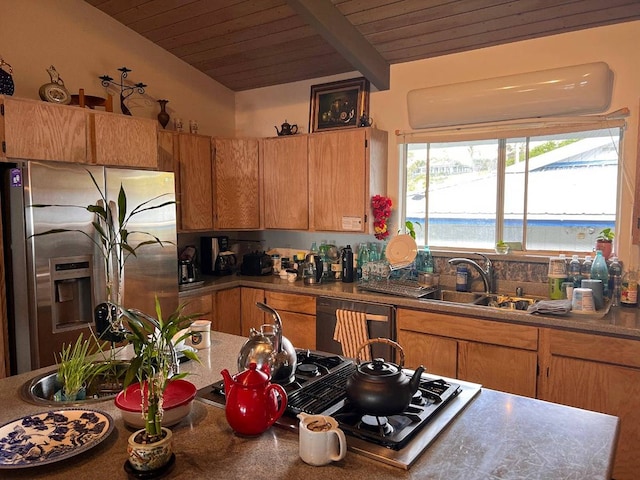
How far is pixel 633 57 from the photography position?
2.70 metres

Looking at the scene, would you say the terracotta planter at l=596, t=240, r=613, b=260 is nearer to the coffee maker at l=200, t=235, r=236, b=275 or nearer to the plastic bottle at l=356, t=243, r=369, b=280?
the plastic bottle at l=356, t=243, r=369, b=280

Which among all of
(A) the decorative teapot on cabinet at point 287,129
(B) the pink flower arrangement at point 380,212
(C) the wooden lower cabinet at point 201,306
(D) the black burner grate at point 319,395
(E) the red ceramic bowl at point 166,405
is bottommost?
(C) the wooden lower cabinet at point 201,306

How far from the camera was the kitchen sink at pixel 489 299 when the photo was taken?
287cm

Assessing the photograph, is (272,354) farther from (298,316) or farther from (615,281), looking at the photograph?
(615,281)

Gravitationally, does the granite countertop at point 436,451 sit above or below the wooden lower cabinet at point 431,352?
above

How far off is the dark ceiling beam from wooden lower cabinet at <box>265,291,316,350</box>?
5.49ft

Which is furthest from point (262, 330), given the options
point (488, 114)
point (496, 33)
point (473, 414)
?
point (496, 33)

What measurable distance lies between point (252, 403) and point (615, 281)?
2437 millimetres

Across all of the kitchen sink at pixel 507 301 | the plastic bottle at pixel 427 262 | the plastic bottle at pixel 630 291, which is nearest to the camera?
the plastic bottle at pixel 630 291

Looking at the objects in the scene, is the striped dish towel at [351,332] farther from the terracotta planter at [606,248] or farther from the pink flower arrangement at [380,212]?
the terracotta planter at [606,248]

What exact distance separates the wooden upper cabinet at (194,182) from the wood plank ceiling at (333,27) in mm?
773

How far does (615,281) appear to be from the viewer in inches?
106

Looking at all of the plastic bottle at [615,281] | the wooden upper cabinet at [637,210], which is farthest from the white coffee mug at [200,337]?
the wooden upper cabinet at [637,210]

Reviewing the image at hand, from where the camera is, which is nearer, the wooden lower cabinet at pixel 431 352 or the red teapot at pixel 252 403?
the red teapot at pixel 252 403
